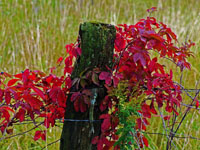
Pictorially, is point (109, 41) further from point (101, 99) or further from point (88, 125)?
point (88, 125)

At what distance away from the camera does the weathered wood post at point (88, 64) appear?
5.13ft

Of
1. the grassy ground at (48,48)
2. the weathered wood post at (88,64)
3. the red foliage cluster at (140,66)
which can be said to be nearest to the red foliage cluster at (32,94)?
the weathered wood post at (88,64)

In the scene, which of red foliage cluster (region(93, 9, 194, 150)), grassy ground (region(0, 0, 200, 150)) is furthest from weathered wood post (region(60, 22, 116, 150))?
grassy ground (region(0, 0, 200, 150))

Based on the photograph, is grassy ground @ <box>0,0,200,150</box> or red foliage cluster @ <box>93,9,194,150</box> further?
grassy ground @ <box>0,0,200,150</box>

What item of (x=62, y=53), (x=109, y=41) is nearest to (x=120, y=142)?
(x=109, y=41)

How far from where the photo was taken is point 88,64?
159 centimetres

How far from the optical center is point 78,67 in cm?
160

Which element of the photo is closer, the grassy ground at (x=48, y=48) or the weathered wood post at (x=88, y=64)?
the weathered wood post at (x=88, y=64)

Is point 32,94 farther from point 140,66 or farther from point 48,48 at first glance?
point 48,48

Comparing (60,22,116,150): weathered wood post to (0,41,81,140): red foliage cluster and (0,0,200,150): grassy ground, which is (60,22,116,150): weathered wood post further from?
(0,0,200,150): grassy ground

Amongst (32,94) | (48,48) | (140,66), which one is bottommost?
(32,94)

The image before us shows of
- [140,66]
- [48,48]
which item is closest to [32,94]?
[140,66]

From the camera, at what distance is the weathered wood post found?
5.13 ft

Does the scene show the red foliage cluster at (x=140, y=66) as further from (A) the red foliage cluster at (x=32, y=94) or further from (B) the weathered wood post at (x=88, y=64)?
(A) the red foliage cluster at (x=32, y=94)
